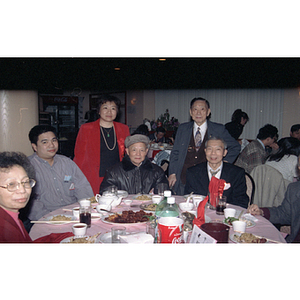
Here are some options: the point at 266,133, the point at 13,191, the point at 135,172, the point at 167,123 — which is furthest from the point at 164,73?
the point at 13,191

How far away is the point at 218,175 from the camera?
8.09 feet

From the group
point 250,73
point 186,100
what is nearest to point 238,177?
point 250,73

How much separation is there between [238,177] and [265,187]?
21.8 inches

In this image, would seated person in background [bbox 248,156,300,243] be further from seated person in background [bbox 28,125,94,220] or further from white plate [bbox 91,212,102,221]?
seated person in background [bbox 28,125,94,220]

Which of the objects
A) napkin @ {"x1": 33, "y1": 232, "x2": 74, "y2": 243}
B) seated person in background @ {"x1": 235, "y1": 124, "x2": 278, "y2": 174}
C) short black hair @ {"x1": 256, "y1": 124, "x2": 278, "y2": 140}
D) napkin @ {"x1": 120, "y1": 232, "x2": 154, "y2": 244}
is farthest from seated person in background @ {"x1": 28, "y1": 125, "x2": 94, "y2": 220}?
short black hair @ {"x1": 256, "y1": 124, "x2": 278, "y2": 140}

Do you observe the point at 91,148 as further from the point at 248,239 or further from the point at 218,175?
the point at 248,239

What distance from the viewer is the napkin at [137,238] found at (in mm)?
1375

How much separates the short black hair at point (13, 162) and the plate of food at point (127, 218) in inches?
21.0

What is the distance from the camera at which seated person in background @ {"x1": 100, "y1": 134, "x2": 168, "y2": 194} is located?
2.52 meters

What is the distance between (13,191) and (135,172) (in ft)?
4.34

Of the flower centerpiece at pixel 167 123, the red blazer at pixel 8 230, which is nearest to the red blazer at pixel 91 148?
the red blazer at pixel 8 230

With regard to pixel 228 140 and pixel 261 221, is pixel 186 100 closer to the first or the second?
pixel 228 140

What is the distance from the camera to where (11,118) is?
3.34 m

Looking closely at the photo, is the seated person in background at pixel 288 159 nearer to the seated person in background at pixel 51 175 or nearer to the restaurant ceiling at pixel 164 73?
the seated person in background at pixel 51 175
